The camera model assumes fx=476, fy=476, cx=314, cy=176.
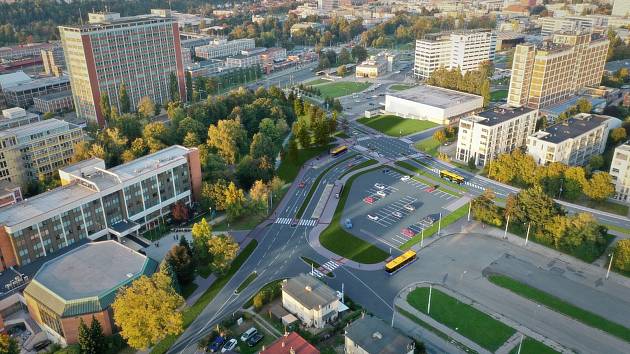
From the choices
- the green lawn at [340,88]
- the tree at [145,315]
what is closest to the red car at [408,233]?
the tree at [145,315]

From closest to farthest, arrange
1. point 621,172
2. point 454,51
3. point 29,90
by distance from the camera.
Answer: point 621,172 → point 29,90 → point 454,51

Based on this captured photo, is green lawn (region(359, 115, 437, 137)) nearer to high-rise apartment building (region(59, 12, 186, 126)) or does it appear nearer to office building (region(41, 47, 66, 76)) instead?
high-rise apartment building (region(59, 12, 186, 126))

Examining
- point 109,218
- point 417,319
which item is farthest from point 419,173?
point 109,218

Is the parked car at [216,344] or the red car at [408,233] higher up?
the red car at [408,233]

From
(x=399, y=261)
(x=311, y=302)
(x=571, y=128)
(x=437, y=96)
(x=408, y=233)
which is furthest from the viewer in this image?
(x=437, y=96)

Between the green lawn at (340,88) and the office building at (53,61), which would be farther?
the office building at (53,61)

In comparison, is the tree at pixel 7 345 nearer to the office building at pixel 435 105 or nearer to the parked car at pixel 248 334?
the parked car at pixel 248 334

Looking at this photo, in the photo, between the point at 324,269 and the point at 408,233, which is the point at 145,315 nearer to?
the point at 324,269

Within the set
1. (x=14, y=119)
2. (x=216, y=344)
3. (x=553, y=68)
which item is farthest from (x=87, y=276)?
(x=553, y=68)
